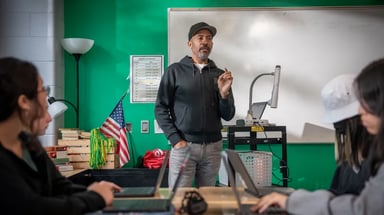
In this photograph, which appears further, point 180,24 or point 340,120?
point 180,24

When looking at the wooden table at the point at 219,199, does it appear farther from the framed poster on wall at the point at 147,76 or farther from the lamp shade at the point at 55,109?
the framed poster on wall at the point at 147,76

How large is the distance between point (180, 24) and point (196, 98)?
138 cm

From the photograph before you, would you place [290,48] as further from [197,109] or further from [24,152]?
[24,152]

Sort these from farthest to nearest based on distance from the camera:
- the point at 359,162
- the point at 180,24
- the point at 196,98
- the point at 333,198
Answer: the point at 180,24 < the point at 196,98 < the point at 359,162 < the point at 333,198

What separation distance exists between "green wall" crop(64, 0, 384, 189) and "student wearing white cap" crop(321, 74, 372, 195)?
2.44 metres

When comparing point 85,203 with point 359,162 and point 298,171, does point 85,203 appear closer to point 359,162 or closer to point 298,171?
point 359,162

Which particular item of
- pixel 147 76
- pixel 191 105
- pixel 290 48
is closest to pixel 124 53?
pixel 147 76

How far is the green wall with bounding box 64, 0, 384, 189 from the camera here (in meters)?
3.82

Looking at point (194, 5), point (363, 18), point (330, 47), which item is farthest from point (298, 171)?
point (194, 5)

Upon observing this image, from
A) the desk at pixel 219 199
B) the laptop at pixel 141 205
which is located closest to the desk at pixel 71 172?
the desk at pixel 219 199

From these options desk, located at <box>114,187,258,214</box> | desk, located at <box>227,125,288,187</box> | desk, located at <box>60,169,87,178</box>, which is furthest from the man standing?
desk, located at <box>60,169,87,178</box>

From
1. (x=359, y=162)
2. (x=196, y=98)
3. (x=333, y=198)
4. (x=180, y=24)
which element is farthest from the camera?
(x=180, y=24)

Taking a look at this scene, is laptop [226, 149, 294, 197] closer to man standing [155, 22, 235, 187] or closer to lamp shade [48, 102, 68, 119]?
man standing [155, 22, 235, 187]

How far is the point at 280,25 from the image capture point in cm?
381
